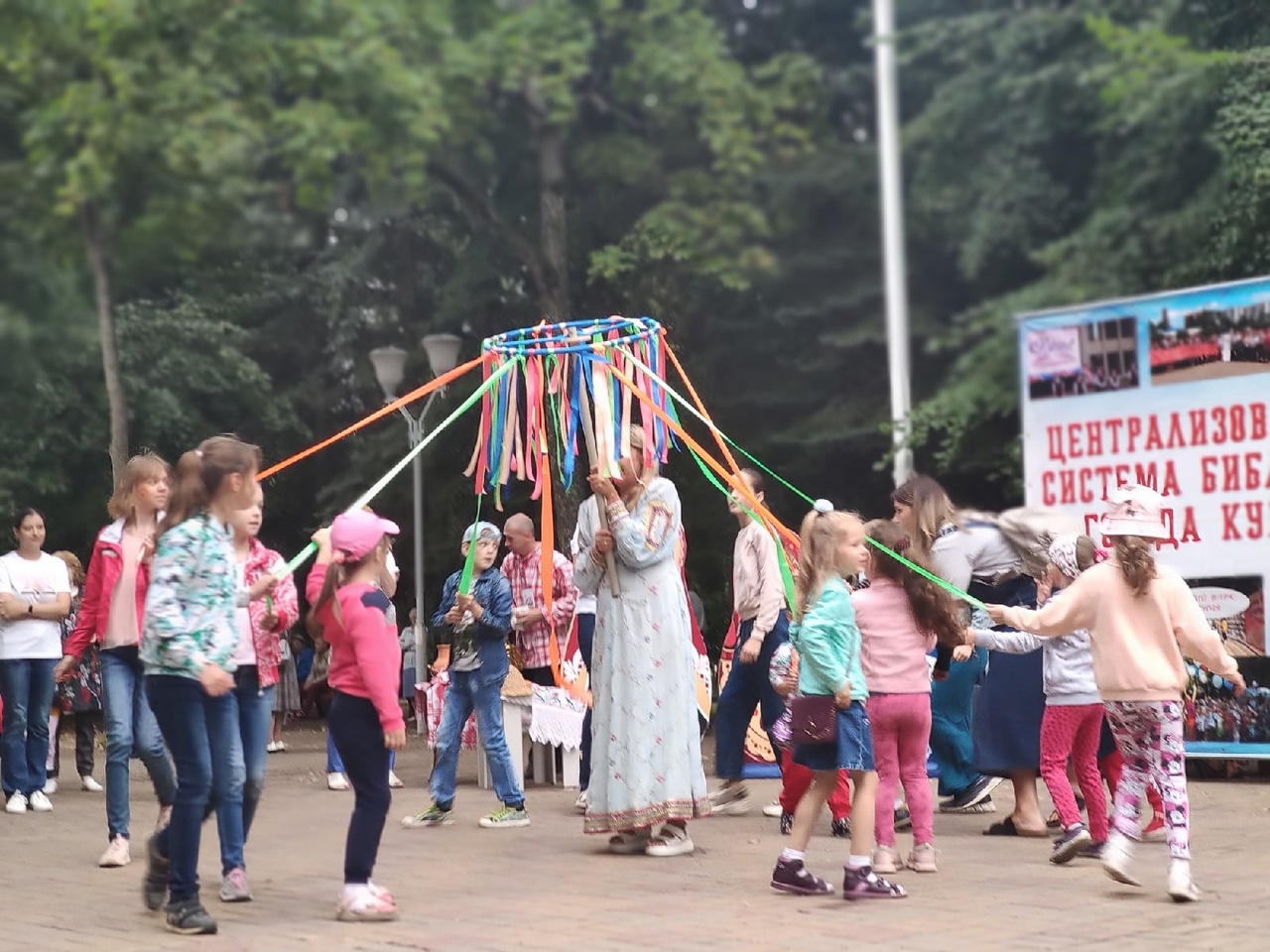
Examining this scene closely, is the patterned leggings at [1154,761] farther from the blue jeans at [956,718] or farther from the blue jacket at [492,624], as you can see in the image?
the blue jacket at [492,624]

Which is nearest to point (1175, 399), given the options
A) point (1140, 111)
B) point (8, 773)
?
point (8, 773)

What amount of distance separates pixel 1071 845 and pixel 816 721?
5.31ft

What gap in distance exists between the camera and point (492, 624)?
959 cm

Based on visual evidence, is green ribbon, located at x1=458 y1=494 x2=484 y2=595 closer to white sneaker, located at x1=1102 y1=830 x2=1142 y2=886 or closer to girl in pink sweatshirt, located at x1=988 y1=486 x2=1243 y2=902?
girl in pink sweatshirt, located at x1=988 y1=486 x2=1243 y2=902

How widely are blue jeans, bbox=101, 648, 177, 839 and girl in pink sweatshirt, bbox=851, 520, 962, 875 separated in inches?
116

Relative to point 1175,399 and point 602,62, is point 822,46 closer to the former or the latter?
point 602,62

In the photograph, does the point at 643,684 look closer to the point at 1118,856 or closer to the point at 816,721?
the point at 816,721

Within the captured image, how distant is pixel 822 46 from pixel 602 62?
4.34m

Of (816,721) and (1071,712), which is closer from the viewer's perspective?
(816,721)

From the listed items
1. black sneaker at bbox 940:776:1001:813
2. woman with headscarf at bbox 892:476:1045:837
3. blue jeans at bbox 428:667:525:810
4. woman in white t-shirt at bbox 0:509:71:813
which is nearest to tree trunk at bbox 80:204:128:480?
woman in white t-shirt at bbox 0:509:71:813

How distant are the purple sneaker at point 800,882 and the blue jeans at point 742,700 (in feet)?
7.85

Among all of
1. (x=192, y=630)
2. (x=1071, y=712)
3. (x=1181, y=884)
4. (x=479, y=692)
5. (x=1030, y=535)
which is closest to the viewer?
(x=192, y=630)

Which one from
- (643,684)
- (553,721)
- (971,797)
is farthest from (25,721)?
(971,797)

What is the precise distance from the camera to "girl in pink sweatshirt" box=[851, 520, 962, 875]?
735cm
